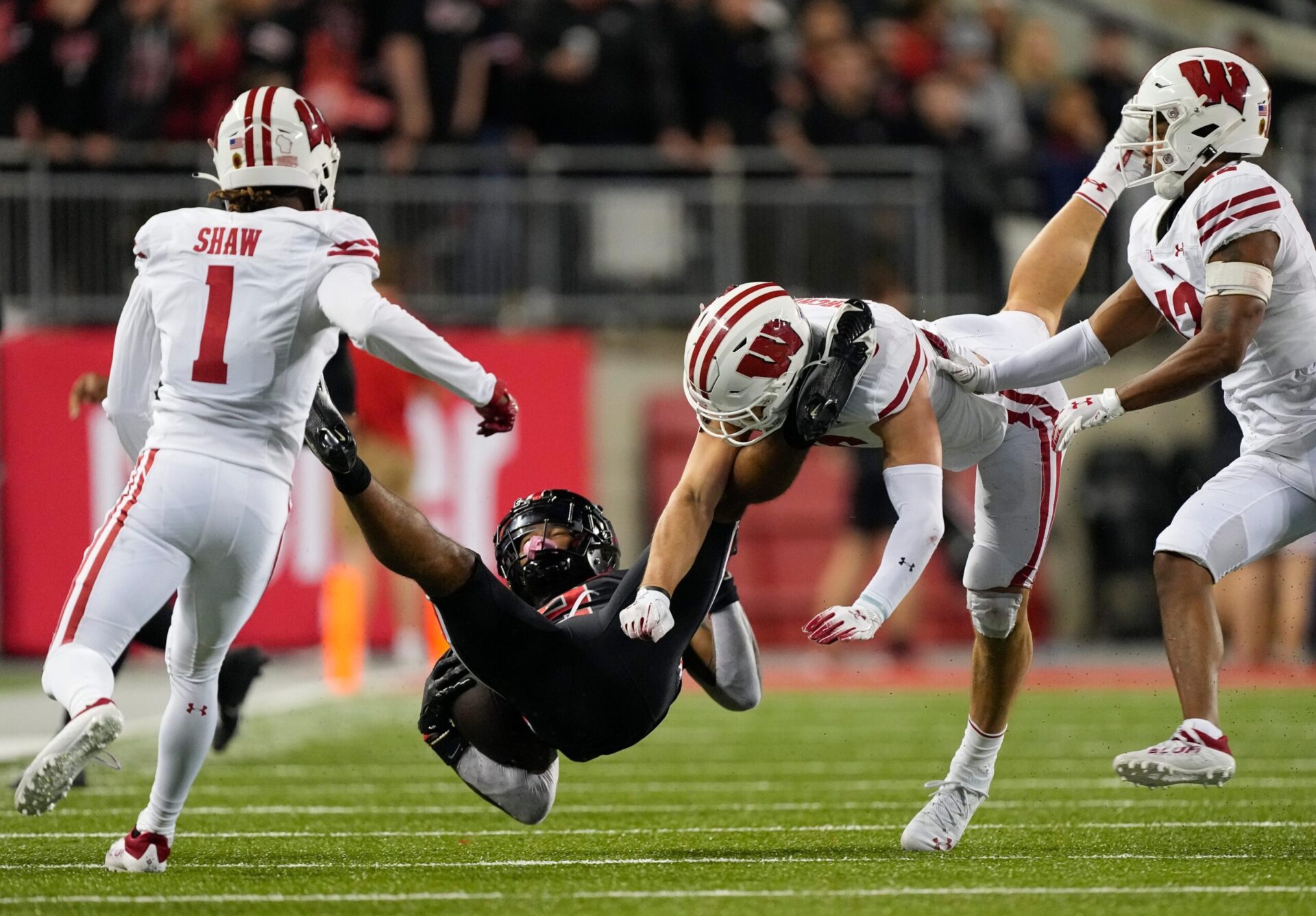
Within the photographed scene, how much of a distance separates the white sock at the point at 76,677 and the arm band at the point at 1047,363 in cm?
218

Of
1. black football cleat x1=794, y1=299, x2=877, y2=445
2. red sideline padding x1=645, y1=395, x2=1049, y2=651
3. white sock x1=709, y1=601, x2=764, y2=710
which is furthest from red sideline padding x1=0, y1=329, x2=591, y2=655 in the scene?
black football cleat x1=794, y1=299, x2=877, y2=445

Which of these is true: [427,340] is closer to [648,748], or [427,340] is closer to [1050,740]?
[648,748]

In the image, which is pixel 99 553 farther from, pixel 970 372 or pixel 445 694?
pixel 970 372

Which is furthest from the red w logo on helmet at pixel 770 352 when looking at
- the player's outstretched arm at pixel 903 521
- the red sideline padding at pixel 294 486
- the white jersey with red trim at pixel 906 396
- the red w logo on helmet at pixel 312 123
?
the red sideline padding at pixel 294 486

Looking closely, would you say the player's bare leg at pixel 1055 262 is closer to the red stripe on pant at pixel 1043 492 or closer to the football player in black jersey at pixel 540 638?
the red stripe on pant at pixel 1043 492

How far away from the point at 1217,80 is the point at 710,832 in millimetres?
2315

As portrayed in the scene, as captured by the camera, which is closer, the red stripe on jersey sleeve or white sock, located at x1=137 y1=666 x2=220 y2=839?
white sock, located at x1=137 y1=666 x2=220 y2=839

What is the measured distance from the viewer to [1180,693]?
14.8ft

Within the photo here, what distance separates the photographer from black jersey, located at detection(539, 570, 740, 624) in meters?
4.82

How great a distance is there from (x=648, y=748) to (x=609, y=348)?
464cm

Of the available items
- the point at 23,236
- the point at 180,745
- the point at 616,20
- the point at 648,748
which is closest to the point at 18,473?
the point at 23,236

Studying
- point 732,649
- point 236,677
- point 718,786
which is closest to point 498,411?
point 732,649

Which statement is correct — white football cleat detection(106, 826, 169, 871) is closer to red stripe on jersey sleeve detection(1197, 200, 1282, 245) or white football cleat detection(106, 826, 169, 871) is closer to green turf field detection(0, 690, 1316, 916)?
green turf field detection(0, 690, 1316, 916)

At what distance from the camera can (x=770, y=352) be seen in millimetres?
4414
